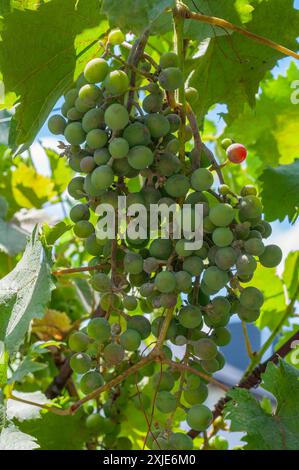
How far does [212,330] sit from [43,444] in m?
0.60

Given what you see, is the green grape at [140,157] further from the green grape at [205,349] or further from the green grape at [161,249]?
the green grape at [205,349]

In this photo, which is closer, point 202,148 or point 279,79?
point 202,148

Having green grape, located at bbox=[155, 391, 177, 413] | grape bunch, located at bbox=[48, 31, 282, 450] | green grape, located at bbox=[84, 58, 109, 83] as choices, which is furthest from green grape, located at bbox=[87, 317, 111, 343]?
green grape, located at bbox=[84, 58, 109, 83]

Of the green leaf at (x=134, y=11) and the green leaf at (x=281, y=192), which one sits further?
the green leaf at (x=281, y=192)

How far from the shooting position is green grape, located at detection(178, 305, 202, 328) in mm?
891

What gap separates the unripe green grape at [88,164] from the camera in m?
0.90

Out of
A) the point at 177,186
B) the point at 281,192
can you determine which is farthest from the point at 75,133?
the point at 281,192

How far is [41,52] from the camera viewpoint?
107 centimetres

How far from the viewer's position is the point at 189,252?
0.87 m

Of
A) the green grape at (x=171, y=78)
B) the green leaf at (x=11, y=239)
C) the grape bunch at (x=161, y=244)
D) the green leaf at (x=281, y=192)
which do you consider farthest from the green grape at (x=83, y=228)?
the green leaf at (x=11, y=239)

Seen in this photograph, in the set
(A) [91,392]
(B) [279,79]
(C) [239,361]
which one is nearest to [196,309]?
(A) [91,392]

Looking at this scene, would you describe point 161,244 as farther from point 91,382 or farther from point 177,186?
point 91,382

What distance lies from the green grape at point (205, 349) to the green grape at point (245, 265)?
3.9 inches
